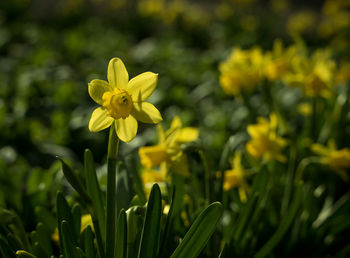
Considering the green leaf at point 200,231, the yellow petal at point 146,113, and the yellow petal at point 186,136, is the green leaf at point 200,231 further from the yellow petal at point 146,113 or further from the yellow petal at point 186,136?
the yellow petal at point 186,136

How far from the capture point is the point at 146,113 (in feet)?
2.75

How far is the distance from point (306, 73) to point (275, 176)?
1.45 ft

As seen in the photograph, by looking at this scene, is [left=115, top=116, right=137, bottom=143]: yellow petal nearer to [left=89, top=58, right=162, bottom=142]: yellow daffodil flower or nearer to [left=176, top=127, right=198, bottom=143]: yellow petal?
[left=89, top=58, right=162, bottom=142]: yellow daffodil flower

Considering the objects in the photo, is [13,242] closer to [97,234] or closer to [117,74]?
[97,234]

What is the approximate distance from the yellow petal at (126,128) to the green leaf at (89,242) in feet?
0.81

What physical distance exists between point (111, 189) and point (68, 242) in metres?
0.17

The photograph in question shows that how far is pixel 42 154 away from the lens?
202cm

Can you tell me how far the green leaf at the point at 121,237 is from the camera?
87cm

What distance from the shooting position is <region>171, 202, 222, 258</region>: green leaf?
860mm

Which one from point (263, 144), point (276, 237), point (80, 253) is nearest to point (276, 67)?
point (263, 144)

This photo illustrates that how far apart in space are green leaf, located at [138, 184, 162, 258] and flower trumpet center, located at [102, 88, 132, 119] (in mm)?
170

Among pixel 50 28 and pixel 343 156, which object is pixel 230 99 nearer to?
pixel 343 156

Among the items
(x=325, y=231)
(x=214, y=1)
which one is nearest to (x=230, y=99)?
(x=325, y=231)

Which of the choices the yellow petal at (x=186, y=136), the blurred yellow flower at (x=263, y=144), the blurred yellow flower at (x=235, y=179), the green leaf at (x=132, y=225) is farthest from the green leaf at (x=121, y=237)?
the blurred yellow flower at (x=263, y=144)
